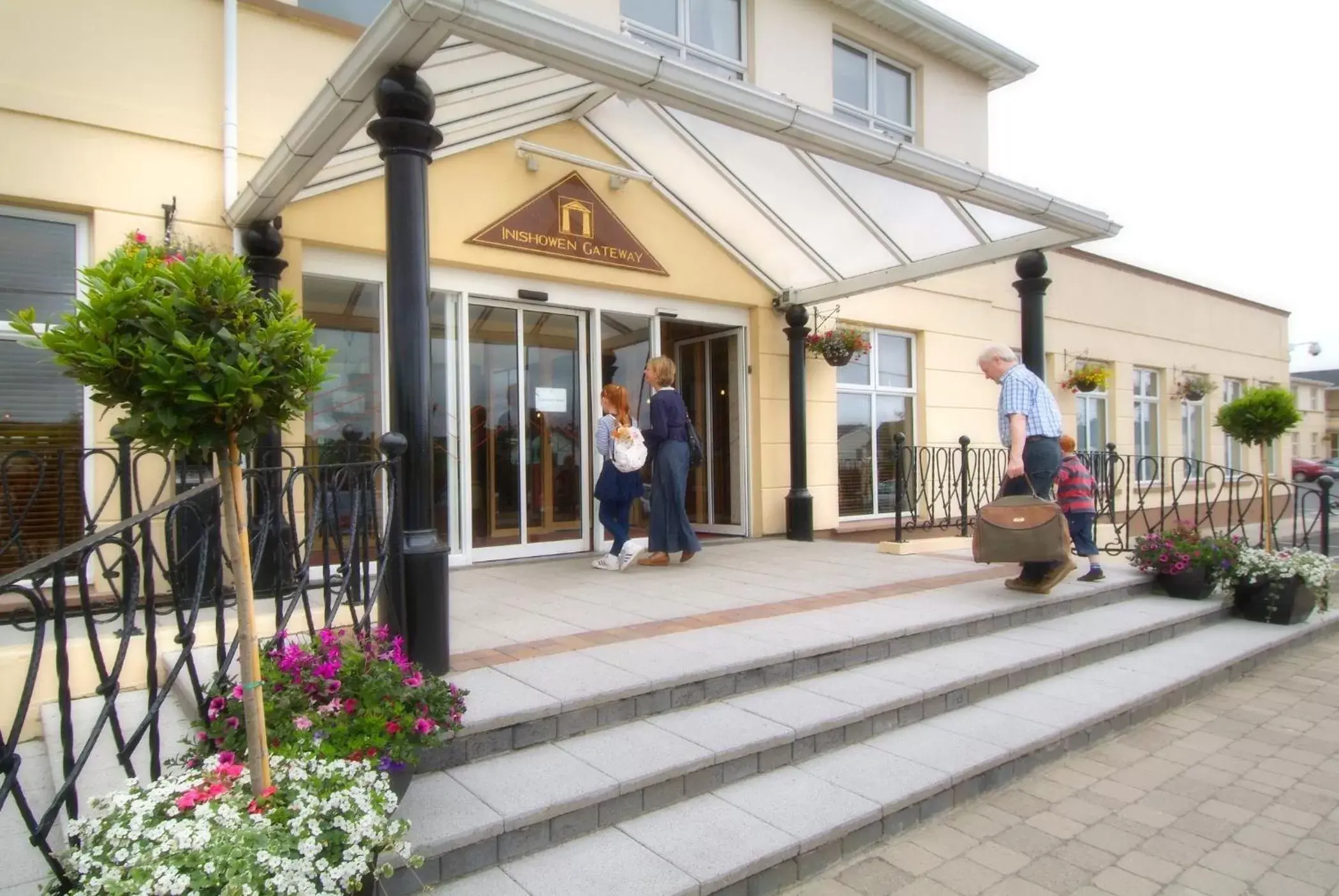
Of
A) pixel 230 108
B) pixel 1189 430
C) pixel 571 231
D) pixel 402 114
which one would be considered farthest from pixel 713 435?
pixel 1189 430

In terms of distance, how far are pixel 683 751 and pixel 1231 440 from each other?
16.2 metres

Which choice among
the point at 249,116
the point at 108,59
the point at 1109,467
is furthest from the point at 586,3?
the point at 1109,467

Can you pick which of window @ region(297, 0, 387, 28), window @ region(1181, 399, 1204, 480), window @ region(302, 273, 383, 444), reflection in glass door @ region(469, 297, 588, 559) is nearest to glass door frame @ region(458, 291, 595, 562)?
reflection in glass door @ region(469, 297, 588, 559)

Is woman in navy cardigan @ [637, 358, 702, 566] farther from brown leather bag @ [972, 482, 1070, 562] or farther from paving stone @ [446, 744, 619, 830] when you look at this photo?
paving stone @ [446, 744, 619, 830]

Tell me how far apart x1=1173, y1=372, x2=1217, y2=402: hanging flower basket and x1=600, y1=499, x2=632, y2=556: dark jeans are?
36.9 ft

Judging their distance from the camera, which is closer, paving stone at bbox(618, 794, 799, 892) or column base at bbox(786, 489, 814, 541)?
paving stone at bbox(618, 794, 799, 892)

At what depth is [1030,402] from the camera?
196 inches

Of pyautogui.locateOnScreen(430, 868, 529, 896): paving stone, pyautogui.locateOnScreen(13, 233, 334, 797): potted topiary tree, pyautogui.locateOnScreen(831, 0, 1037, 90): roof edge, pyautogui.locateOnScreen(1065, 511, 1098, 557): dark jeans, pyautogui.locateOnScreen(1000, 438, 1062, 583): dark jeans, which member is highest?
pyautogui.locateOnScreen(831, 0, 1037, 90): roof edge

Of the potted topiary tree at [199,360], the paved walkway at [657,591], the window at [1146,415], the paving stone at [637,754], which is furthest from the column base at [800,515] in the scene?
the window at [1146,415]

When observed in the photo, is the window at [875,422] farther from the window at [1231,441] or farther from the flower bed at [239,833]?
the window at [1231,441]

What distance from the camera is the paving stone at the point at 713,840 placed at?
2.44m

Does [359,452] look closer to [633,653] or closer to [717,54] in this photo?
[633,653]

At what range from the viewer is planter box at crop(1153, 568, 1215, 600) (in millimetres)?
5824

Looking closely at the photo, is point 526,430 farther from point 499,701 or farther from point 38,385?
point 499,701
